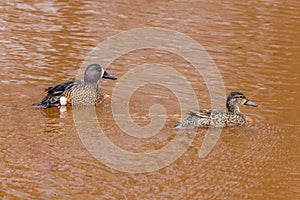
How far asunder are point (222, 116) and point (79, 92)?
1.56 m

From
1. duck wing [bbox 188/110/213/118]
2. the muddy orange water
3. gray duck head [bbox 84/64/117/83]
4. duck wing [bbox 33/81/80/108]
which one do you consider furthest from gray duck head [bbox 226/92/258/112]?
duck wing [bbox 33/81/80/108]

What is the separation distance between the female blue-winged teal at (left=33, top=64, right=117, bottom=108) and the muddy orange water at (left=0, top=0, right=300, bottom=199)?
5.5 inches

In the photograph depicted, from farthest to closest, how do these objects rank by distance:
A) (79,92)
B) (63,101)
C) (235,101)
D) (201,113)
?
(79,92), (63,101), (235,101), (201,113)

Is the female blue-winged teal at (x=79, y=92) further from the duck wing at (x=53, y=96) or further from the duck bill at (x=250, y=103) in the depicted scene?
the duck bill at (x=250, y=103)

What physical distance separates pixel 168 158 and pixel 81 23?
4.87 metres

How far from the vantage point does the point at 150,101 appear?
737 centimetres

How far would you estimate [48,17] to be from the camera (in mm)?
10594

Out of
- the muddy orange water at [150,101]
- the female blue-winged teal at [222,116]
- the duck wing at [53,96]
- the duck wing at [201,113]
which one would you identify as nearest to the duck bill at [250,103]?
the female blue-winged teal at [222,116]

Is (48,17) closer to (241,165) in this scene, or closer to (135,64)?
(135,64)

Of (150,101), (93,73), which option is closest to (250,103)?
(150,101)

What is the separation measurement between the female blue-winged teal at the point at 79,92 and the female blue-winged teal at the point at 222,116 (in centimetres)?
116

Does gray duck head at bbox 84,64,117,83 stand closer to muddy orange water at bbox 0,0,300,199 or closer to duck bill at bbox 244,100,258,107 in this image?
muddy orange water at bbox 0,0,300,199

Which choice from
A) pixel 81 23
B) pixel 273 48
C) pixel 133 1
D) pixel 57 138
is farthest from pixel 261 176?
pixel 133 1

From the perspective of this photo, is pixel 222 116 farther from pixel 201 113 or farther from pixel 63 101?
pixel 63 101
